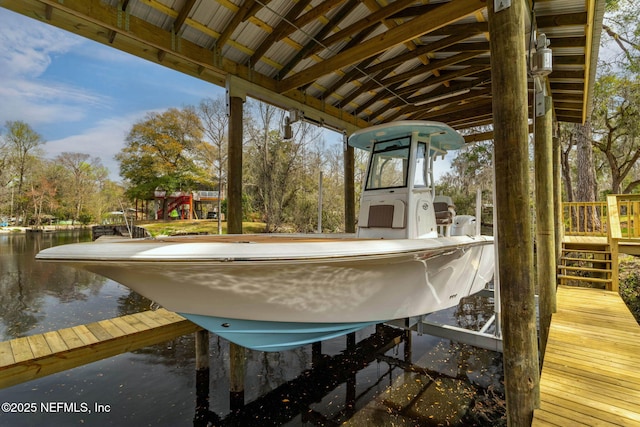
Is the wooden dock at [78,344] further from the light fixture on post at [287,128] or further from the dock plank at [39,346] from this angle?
the light fixture on post at [287,128]

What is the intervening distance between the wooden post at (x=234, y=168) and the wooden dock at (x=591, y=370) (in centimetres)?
348

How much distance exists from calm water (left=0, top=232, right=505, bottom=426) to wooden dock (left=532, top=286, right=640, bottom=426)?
1774 mm

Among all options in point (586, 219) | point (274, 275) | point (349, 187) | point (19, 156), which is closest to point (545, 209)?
point (349, 187)

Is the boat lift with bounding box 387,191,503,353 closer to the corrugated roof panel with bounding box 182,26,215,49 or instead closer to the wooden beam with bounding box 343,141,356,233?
the wooden beam with bounding box 343,141,356,233

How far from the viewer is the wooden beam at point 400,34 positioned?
2.87 meters

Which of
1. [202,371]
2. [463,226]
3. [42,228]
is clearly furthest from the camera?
[42,228]

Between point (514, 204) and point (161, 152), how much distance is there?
28.3 m

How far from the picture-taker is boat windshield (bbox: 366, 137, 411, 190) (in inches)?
142

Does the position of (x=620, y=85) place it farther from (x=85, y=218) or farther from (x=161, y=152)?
(x=85, y=218)

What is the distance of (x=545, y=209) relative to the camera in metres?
4.24

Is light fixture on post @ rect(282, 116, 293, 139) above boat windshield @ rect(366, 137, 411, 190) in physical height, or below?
above

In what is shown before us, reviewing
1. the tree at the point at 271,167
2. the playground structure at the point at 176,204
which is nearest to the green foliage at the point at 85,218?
the playground structure at the point at 176,204

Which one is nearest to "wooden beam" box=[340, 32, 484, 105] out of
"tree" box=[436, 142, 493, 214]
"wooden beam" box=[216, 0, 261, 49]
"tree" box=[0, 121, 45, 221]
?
"wooden beam" box=[216, 0, 261, 49]

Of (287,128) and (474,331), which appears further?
(287,128)
